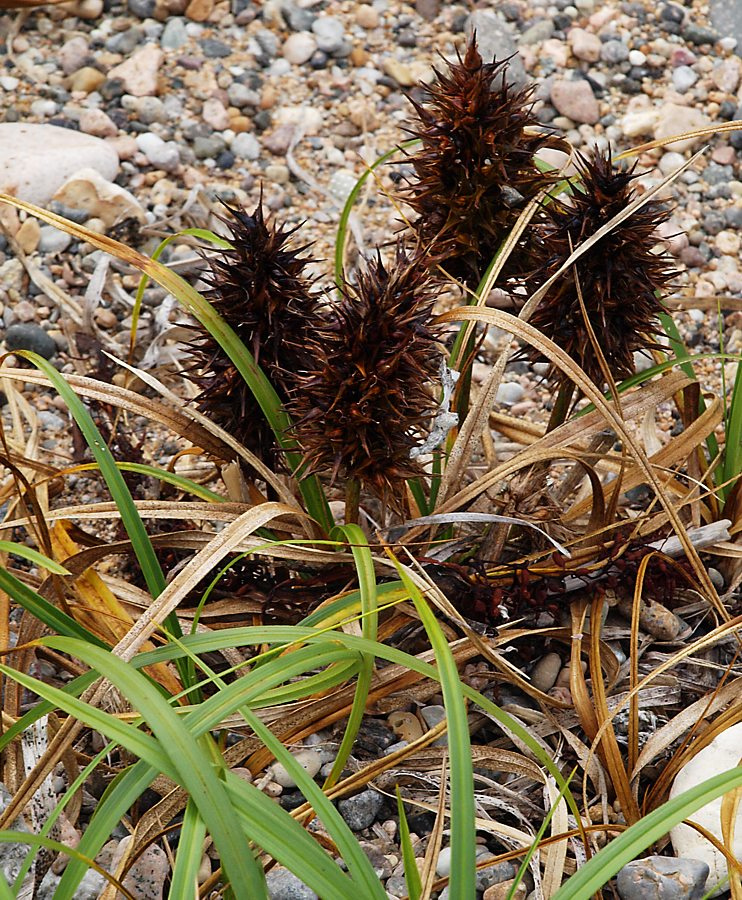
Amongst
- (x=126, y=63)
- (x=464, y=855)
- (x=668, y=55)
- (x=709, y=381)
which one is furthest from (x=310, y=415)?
(x=668, y=55)

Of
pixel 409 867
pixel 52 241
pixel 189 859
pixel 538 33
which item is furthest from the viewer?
pixel 538 33

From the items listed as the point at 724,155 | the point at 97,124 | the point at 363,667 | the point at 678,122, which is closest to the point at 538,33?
the point at 678,122

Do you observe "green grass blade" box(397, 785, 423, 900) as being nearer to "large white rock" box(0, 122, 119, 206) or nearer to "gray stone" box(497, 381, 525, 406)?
"gray stone" box(497, 381, 525, 406)

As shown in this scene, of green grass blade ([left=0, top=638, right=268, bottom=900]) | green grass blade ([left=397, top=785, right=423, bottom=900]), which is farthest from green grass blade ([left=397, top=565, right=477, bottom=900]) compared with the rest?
green grass blade ([left=0, top=638, right=268, bottom=900])

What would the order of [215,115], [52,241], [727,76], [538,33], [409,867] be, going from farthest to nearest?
1. [538,33]
2. [727,76]
3. [215,115]
4. [52,241]
5. [409,867]

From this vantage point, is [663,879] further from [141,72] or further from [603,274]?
[141,72]

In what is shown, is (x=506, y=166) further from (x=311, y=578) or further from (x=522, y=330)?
(x=311, y=578)

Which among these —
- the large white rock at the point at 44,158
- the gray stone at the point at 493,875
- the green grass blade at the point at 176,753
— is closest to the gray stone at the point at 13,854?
the green grass blade at the point at 176,753
